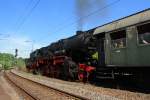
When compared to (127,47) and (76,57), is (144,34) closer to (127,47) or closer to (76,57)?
(127,47)

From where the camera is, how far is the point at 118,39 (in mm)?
17516

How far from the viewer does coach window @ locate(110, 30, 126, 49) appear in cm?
1708

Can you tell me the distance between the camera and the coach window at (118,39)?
56.0 feet

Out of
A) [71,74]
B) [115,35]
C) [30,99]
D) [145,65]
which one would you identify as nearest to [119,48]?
[115,35]

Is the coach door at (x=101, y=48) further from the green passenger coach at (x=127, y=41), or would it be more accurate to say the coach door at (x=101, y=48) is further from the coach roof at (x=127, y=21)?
the coach roof at (x=127, y=21)

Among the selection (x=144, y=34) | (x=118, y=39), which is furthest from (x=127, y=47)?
(x=144, y=34)

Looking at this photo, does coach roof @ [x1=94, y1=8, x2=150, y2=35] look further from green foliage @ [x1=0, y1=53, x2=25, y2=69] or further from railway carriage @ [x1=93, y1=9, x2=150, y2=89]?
green foliage @ [x1=0, y1=53, x2=25, y2=69]

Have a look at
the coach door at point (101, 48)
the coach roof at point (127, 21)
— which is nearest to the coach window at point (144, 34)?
the coach roof at point (127, 21)

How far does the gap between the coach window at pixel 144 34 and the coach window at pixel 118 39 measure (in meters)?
1.30

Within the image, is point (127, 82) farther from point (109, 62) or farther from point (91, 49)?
point (91, 49)

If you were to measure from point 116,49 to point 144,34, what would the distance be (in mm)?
2434

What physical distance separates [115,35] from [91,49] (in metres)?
3.70

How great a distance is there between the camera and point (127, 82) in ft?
61.5

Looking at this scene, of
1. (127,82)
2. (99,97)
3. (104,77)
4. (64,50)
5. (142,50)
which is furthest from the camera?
(64,50)
